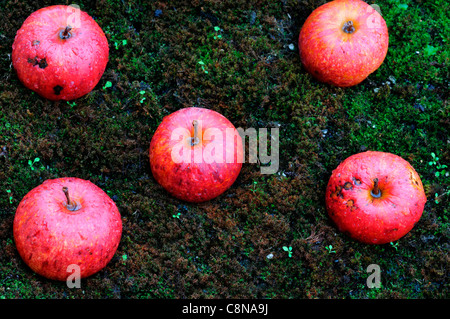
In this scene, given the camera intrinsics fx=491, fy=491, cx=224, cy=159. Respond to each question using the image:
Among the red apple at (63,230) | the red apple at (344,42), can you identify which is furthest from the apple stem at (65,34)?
the red apple at (344,42)

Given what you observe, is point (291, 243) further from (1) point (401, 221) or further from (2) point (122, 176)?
(2) point (122, 176)

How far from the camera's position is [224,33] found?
531cm

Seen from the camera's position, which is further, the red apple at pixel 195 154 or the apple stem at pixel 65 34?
the apple stem at pixel 65 34

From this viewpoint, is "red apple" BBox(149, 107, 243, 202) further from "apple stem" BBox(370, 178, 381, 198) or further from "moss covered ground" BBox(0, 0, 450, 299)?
"apple stem" BBox(370, 178, 381, 198)

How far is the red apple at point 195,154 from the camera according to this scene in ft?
14.2

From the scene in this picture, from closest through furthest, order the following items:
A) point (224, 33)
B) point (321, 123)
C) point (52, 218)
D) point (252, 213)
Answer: point (52, 218)
point (252, 213)
point (321, 123)
point (224, 33)

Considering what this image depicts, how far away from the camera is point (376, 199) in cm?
436

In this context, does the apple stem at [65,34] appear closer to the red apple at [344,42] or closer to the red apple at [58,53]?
the red apple at [58,53]

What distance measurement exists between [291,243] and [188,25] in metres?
2.56

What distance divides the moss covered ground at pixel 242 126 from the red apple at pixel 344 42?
22cm

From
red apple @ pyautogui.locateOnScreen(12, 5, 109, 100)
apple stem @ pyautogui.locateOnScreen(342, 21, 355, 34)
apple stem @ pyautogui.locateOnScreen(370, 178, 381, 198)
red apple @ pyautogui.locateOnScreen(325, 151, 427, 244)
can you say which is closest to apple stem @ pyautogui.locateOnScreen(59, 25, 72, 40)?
red apple @ pyautogui.locateOnScreen(12, 5, 109, 100)

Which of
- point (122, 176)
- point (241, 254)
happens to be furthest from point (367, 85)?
point (122, 176)

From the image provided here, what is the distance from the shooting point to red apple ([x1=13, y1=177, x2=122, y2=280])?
3918 mm

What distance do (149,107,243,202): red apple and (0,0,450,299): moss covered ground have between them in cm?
23
